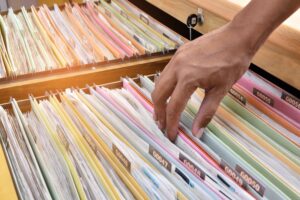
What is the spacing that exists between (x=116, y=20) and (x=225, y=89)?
82 centimetres

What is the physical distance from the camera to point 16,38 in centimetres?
157

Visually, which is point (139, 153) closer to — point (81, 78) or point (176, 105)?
point (176, 105)

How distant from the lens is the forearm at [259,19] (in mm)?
858

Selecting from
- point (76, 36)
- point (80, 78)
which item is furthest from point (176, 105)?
point (76, 36)

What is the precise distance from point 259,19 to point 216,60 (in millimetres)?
112

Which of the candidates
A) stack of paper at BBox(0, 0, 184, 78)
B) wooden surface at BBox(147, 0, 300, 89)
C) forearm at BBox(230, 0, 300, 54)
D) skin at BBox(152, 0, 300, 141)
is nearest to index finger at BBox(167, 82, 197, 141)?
A: skin at BBox(152, 0, 300, 141)

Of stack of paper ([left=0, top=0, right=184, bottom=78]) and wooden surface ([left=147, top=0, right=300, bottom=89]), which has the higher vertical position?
stack of paper ([left=0, top=0, right=184, bottom=78])

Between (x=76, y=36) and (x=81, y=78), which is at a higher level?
(x=76, y=36)

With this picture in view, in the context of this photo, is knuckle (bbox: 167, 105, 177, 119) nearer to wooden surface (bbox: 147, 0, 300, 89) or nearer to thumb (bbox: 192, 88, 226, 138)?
thumb (bbox: 192, 88, 226, 138)

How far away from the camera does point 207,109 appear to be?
3.20 ft

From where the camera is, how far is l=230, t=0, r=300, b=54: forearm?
2.82 ft

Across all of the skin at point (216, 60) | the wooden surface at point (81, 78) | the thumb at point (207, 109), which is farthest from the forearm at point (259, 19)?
the wooden surface at point (81, 78)

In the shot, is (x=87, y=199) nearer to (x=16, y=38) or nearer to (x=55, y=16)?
(x=16, y=38)

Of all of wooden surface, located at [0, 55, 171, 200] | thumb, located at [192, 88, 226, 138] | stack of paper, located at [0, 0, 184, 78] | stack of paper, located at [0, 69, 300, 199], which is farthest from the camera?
stack of paper, located at [0, 0, 184, 78]
